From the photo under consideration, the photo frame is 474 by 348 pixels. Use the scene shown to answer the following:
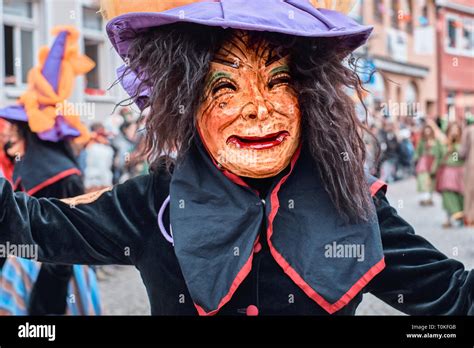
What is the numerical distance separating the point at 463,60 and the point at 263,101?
12.4m

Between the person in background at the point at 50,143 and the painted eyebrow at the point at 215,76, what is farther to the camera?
the person in background at the point at 50,143

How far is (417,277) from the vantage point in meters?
1.49

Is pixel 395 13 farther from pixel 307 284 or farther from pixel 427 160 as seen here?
pixel 307 284

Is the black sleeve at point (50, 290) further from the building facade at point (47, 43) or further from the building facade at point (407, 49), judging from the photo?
the building facade at point (407, 49)

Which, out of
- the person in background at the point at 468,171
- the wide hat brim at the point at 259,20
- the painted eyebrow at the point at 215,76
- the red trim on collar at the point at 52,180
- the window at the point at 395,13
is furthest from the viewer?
the window at the point at 395,13

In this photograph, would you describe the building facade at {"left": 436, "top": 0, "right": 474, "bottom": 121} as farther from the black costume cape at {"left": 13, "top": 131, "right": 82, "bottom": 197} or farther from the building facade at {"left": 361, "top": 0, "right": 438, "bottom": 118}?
the black costume cape at {"left": 13, "top": 131, "right": 82, "bottom": 197}

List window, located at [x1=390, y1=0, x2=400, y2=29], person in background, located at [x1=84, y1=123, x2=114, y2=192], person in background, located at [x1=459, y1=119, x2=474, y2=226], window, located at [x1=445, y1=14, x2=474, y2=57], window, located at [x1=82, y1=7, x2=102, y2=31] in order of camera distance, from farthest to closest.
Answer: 1. window, located at [x1=390, y1=0, x2=400, y2=29]
2. window, located at [x1=445, y1=14, x2=474, y2=57]
3. window, located at [x1=82, y1=7, x2=102, y2=31]
4. person in background, located at [x1=459, y1=119, x2=474, y2=226]
5. person in background, located at [x1=84, y1=123, x2=114, y2=192]

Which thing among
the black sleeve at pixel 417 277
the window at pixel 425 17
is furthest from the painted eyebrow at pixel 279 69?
the window at pixel 425 17

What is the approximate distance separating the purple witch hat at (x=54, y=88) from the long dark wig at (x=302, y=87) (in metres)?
1.82

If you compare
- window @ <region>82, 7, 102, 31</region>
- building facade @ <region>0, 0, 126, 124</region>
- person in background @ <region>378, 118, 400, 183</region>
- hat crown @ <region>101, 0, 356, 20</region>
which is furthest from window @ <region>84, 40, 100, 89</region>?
hat crown @ <region>101, 0, 356, 20</region>

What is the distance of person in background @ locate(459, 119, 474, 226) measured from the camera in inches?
270

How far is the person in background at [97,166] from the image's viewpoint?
5086 mm

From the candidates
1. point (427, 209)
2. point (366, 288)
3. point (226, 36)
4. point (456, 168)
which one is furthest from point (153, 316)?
point (427, 209)

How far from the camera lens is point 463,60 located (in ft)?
42.7
